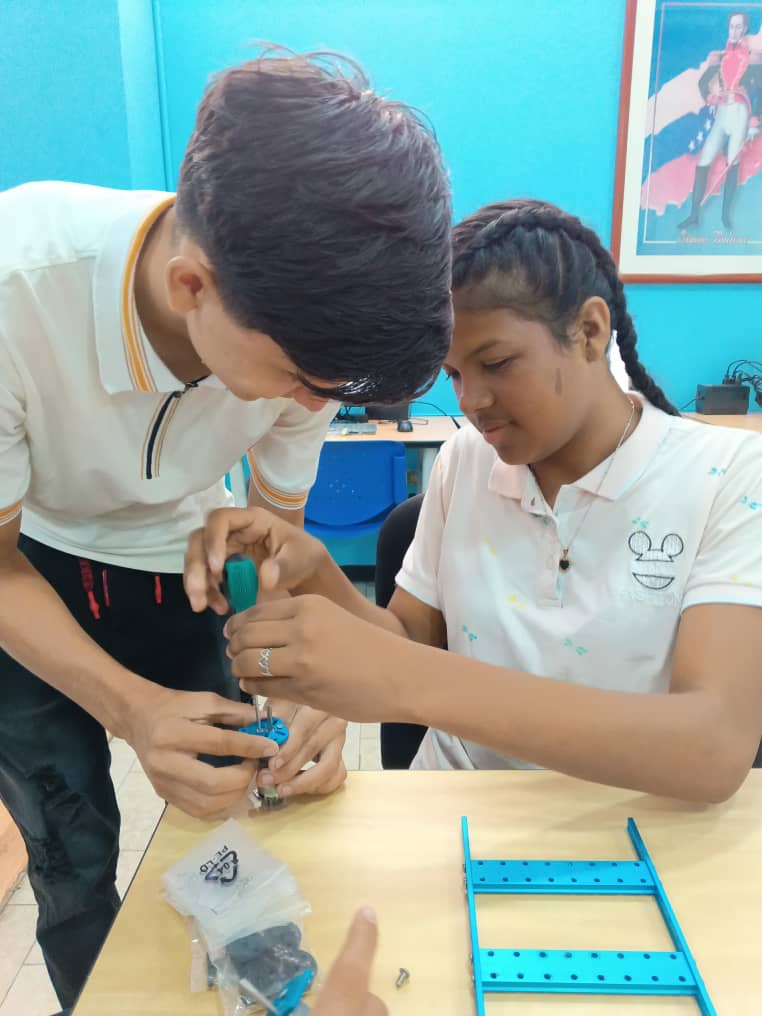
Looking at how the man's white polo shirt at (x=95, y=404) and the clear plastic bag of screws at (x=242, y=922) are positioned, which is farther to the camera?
the man's white polo shirt at (x=95, y=404)

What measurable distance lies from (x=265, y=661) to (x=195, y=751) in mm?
117

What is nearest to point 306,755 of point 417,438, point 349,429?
point 417,438

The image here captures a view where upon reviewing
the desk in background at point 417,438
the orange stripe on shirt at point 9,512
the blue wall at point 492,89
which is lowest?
the desk in background at point 417,438

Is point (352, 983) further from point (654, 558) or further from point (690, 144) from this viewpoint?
point (690, 144)

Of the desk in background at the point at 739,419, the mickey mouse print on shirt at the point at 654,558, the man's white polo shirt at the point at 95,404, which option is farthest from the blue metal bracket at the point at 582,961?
the desk in background at the point at 739,419

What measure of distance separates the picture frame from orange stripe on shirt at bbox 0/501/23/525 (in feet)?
9.45

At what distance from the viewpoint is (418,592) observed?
44.4 inches

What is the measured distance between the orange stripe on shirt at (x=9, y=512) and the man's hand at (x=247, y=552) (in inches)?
8.2

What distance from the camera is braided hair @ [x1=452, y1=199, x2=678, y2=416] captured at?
88cm

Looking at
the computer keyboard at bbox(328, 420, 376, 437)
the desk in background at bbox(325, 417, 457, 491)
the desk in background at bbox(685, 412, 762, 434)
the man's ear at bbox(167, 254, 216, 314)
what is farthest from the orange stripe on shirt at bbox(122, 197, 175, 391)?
the desk in background at bbox(685, 412, 762, 434)

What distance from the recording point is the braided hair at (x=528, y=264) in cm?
88

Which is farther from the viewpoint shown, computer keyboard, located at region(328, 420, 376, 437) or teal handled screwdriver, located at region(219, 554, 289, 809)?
computer keyboard, located at region(328, 420, 376, 437)

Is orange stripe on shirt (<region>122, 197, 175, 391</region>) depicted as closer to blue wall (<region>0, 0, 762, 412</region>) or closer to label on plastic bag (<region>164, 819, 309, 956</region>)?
label on plastic bag (<region>164, 819, 309, 956</region>)

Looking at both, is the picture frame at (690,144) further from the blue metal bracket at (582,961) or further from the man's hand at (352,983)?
the man's hand at (352,983)
